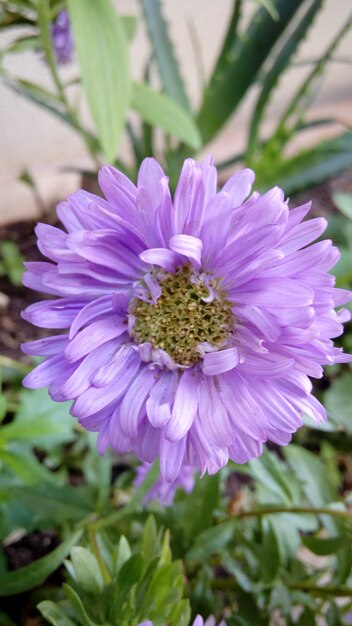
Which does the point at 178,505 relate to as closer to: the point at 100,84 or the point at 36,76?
the point at 100,84

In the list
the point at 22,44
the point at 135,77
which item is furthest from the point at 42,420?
the point at 135,77

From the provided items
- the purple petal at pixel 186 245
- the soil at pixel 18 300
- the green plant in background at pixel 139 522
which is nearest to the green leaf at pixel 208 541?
the green plant in background at pixel 139 522

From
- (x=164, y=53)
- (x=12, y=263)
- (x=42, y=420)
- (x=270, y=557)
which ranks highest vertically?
(x=164, y=53)

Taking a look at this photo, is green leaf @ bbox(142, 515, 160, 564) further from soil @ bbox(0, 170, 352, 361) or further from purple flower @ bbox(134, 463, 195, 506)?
soil @ bbox(0, 170, 352, 361)

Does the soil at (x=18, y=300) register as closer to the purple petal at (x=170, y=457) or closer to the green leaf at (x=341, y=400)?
the green leaf at (x=341, y=400)

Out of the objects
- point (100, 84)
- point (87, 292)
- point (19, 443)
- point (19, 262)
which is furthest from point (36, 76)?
point (87, 292)

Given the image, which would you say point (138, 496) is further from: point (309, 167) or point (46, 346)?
point (309, 167)
